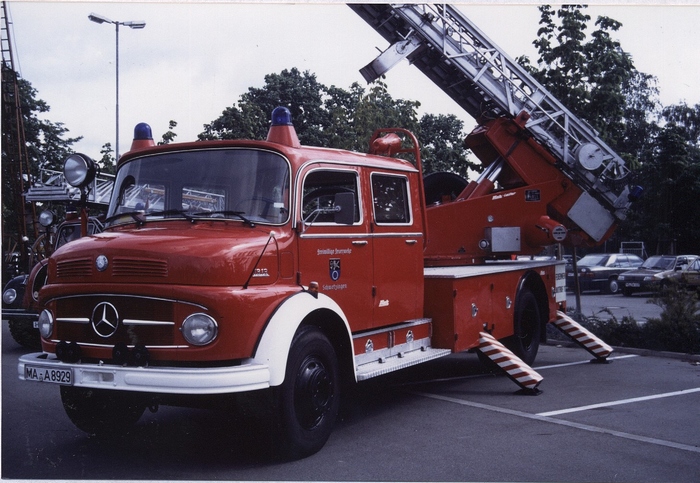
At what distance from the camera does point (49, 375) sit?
17.4 ft

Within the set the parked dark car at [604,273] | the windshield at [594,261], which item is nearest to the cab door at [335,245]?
the parked dark car at [604,273]

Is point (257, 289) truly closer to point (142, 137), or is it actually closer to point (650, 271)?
point (142, 137)

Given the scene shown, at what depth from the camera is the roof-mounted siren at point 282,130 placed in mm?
6172

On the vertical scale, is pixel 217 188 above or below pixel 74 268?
above

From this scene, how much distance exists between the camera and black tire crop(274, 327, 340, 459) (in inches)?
209

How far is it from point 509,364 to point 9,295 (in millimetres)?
8351

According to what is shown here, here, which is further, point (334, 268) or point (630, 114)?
point (630, 114)

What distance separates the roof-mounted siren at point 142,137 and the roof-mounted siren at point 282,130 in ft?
4.59

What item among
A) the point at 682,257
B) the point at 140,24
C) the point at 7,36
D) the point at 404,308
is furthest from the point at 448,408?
the point at 682,257

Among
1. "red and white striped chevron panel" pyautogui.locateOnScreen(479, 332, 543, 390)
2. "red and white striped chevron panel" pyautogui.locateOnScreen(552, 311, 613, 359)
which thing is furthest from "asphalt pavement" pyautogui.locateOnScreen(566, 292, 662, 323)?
"red and white striped chevron panel" pyautogui.locateOnScreen(479, 332, 543, 390)

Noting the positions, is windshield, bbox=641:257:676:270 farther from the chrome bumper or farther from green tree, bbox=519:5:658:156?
the chrome bumper

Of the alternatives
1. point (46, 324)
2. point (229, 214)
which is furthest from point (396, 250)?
point (46, 324)

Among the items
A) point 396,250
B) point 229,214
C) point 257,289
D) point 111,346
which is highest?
point 229,214

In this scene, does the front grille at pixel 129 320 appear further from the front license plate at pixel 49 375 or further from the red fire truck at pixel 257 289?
the front license plate at pixel 49 375
